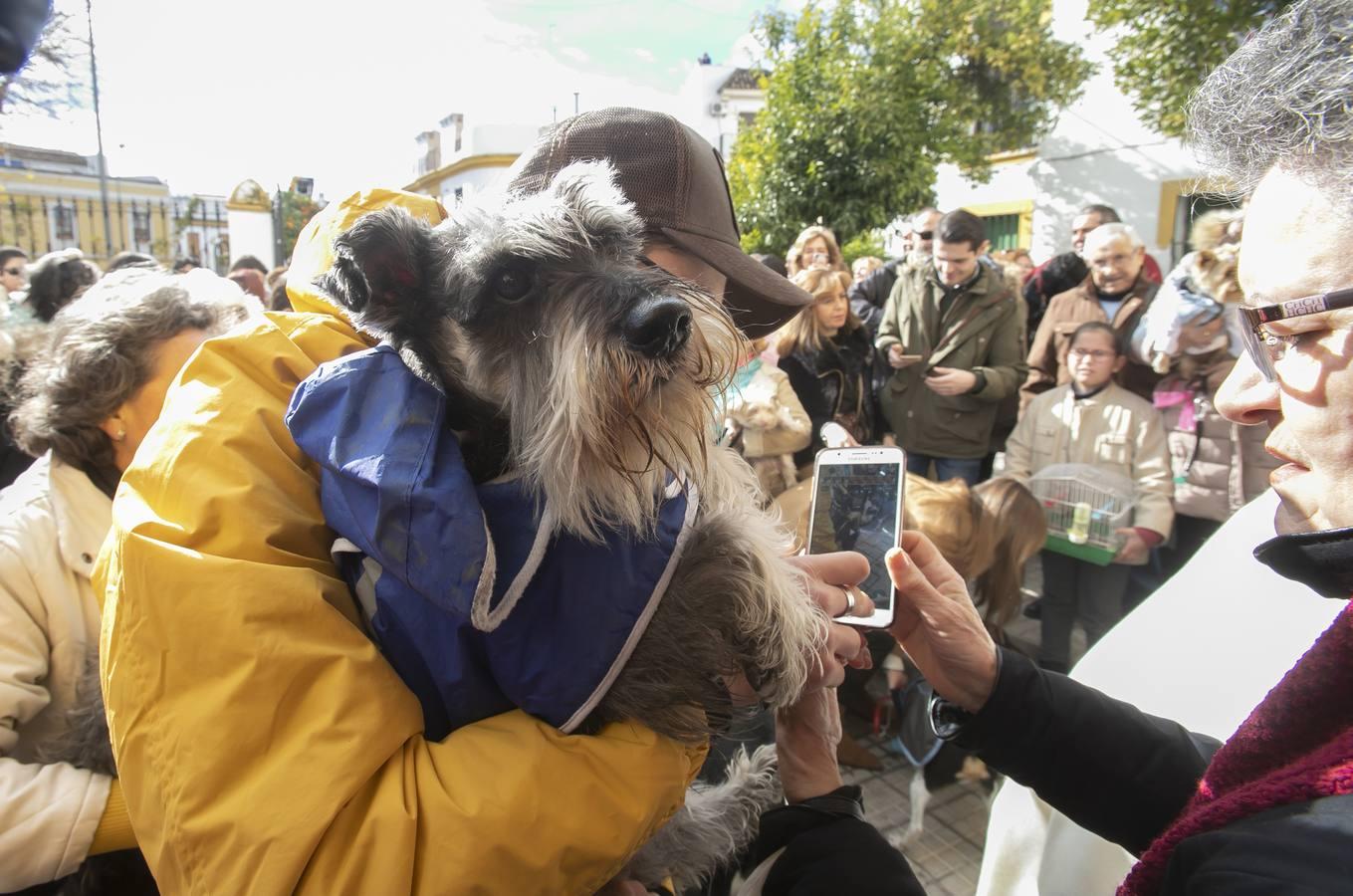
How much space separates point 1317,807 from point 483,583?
3.90 feet

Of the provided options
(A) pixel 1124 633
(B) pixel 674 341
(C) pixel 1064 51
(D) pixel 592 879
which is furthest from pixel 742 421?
(C) pixel 1064 51

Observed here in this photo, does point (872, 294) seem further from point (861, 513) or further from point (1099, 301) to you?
point (861, 513)

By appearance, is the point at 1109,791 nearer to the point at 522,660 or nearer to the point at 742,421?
the point at 522,660

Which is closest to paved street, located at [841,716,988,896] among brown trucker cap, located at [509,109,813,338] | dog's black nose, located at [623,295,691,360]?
brown trucker cap, located at [509,109,813,338]

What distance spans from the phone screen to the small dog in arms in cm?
27

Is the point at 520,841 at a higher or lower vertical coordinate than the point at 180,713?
lower

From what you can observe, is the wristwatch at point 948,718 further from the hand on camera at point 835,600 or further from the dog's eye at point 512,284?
the dog's eye at point 512,284

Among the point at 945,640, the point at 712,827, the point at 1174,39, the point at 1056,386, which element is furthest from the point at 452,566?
the point at 1174,39

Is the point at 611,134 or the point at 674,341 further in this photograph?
the point at 611,134

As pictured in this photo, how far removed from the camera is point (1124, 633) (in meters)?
2.35

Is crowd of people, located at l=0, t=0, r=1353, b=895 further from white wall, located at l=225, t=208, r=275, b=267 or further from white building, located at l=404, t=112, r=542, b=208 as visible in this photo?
white building, located at l=404, t=112, r=542, b=208

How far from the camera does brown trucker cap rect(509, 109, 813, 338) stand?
2027 mm

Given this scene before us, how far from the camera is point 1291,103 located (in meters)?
1.29

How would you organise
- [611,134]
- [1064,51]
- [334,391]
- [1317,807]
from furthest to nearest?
[1064,51] < [611,134] < [334,391] < [1317,807]
